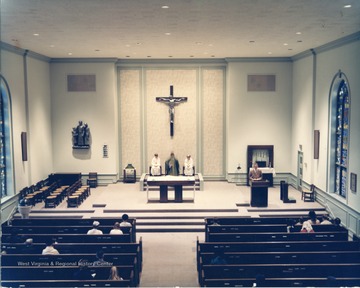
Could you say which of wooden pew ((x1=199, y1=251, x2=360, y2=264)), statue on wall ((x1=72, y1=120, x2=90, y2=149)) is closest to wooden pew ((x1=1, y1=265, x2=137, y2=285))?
wooden pew ((x1=199, y1=251, x2=360, y2=264))

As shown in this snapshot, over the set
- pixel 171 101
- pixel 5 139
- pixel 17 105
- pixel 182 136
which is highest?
pixel 171 101

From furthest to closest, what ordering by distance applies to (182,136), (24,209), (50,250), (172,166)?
(182,136) → (172,166) → (24,209) → (50,250)

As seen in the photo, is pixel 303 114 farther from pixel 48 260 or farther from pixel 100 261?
pixel 48 260

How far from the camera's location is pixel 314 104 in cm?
1652

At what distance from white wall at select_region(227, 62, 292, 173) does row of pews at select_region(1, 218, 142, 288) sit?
890cm

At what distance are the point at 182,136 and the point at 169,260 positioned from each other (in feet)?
31.0

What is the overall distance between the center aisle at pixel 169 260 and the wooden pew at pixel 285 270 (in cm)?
135

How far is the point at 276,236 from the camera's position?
10.8 m

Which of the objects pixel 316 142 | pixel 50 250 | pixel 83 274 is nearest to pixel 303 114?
pixel 316 142

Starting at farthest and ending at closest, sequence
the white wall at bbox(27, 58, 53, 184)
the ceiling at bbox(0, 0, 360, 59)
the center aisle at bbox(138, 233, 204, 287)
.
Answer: the white wall at bbox(27, 58, 53, 184)
the center aisle at bbox(138, 233, 204, 287)
the ceiling at bbox(0, 0, 360, 59)

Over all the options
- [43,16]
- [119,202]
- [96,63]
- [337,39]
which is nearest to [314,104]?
→ [337,39]

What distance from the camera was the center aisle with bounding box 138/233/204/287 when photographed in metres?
9.91

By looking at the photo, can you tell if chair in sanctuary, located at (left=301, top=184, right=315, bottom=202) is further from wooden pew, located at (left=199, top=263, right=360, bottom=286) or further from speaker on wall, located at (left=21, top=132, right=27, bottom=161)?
speaker on wall, located at (left=21, top=132, right=27, bottom=161)

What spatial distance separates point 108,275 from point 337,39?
34.0 feet
